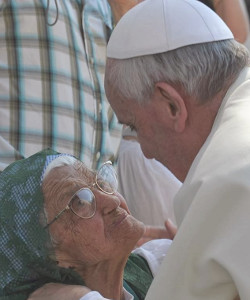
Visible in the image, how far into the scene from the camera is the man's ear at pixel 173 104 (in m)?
2.50

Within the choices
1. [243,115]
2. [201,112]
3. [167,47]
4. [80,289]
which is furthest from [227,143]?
[80,289]

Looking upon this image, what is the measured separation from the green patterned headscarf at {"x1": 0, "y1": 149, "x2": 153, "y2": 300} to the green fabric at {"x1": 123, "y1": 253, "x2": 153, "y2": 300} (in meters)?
0.28

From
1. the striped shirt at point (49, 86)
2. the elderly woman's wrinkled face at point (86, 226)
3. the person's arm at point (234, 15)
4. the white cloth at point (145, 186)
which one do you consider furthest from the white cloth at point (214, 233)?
the person's arm at point (234, 15)

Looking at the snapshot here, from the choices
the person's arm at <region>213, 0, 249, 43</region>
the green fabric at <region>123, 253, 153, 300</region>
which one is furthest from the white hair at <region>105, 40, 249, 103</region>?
the person's arm at <region>213, 0, 249, 43</region>

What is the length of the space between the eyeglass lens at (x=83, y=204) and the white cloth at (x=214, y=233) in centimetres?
70

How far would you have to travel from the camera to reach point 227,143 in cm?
213

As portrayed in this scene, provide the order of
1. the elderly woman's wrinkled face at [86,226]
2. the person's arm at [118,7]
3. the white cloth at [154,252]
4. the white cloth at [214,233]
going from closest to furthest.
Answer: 1. the white cloth at [214,233]
2. the elderly woman's wrinkled face at [86,226]
3. the white cloth at [154,252]
4. the person's arm at [118,7]

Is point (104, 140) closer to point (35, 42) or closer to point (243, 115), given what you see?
point (35, 42)

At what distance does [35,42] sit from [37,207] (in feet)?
3.59

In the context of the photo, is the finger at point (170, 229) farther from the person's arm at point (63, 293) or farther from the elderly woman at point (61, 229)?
the person's arm at point (63, 293)

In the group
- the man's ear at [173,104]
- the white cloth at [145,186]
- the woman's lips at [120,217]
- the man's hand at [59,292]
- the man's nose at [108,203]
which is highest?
the man's ear at [173,104]

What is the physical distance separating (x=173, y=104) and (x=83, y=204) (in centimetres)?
52

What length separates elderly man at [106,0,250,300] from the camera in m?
1.98

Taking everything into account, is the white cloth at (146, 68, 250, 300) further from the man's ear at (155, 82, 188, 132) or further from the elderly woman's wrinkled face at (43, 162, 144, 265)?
the elderly woman's wrinkled face at (43, 162, 144, 265)
